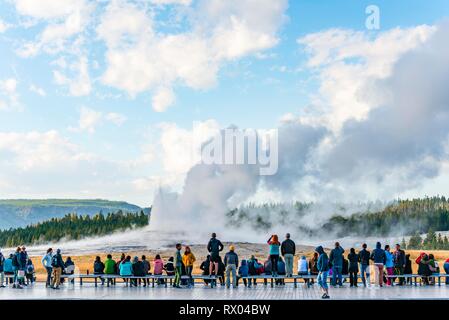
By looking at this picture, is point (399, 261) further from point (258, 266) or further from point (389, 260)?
point (258, 266)

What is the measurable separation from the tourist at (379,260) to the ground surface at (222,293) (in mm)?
676

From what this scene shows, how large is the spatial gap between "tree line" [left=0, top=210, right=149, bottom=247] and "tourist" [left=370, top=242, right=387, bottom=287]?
115499mm

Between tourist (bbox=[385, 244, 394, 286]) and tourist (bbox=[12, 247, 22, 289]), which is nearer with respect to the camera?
tourist (bbox=[385, 244, 394, 286])

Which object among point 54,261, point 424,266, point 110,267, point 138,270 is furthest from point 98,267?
point 424,266

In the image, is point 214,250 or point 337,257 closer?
point 337,257

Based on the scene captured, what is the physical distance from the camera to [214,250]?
2359 centimetres

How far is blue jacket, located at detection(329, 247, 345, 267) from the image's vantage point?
22875 millimetres

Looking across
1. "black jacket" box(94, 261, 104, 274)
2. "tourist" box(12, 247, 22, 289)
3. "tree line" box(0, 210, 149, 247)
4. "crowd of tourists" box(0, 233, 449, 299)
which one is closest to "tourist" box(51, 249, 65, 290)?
"crowd of tourists" box(0, 233, 449, 299)

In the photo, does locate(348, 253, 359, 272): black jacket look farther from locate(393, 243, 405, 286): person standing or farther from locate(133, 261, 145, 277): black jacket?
locate(133, 261, 145, 277): black jacket

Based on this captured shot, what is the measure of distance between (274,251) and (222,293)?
358cm

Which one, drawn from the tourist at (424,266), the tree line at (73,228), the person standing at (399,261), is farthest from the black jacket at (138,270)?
the tree line at (73,228)
